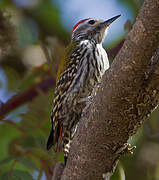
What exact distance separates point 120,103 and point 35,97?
7.96 feet

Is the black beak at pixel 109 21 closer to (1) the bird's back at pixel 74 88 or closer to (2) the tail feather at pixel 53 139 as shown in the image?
(1) the bird's back at pixel 74 88

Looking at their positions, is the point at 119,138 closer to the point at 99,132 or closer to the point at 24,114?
the point at 99,132

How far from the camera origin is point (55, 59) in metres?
5.08

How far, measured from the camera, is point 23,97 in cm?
486

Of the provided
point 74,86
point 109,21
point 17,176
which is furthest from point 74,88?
point 109,21

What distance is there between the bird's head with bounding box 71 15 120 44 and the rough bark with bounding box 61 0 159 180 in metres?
3.00

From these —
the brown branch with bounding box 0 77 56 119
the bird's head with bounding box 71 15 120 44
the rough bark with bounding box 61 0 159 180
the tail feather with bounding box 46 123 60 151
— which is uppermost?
the rough bark with bounding box 61 0 159 180

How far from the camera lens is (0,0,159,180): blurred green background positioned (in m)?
3.83


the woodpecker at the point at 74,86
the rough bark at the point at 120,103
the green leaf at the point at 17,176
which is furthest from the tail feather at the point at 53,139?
the rough bark at the point at 120,103

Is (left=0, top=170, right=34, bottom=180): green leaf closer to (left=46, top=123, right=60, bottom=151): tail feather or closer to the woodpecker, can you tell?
(left=46, top=123, right=60, bottom=151): tail feather

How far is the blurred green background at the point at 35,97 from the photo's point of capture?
12.6ft

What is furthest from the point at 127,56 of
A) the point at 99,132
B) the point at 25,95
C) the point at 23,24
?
the point at 23,24

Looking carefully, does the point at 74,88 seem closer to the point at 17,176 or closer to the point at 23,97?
the point at 23,97

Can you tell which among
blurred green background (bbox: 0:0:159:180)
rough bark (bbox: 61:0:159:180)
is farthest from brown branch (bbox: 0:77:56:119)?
rough bark (bbox: 61:0:159:180)
